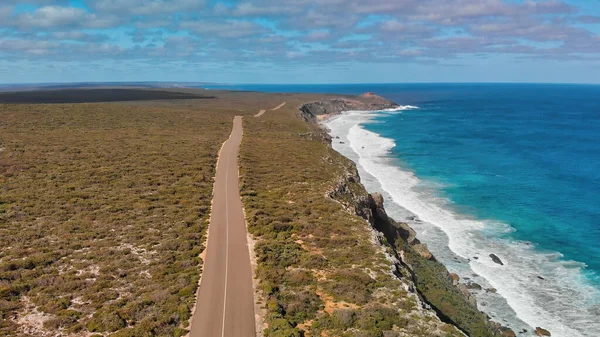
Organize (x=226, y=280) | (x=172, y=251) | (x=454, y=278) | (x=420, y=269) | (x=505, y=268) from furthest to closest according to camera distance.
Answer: (x=505, y=268), (x=454, y=278), (x=420, y=269), (x=172, y=251), (x=226, y=280)

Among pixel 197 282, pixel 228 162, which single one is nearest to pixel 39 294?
pixel 197 282

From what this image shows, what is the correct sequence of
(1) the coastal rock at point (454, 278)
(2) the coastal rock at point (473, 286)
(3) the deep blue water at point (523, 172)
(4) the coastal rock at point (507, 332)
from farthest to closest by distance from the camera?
(3) the deep blue water at point (523, 172) → (1) the coastal rock at point (454, 278) → (2) the coastal rock at point (473, 286) → (4) the coastal rock at point (507, 332)

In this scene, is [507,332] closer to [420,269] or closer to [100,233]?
[420,269]

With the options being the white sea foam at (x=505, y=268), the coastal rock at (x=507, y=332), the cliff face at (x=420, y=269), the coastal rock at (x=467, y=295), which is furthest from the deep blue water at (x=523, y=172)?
the cliff face at (x=420, y=269)

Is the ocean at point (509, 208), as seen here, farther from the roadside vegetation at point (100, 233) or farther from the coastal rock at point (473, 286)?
the roadside vegetation at point (100, 233)

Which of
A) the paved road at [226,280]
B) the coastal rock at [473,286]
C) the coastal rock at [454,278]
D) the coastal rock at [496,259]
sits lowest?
the coastal rock at [473,286]

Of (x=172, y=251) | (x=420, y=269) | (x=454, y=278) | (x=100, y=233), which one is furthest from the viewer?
(x=454, y=278)

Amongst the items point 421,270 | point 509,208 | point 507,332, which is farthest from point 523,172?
point 507,332
